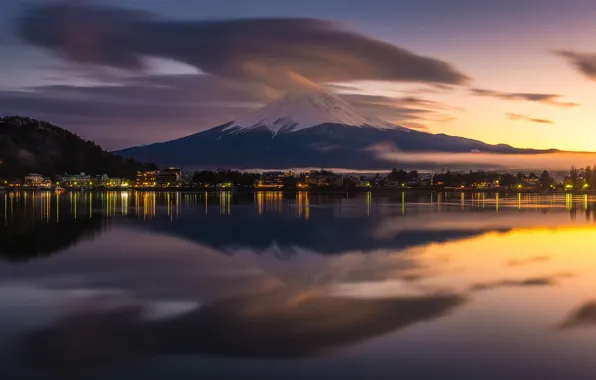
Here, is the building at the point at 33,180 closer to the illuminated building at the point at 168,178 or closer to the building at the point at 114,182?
Answer: the building at the point at 114,182

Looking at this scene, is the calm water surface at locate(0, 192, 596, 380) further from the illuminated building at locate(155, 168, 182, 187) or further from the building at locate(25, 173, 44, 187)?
the illuminated building at locate(155, 168, 182, 187)

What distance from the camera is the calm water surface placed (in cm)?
627

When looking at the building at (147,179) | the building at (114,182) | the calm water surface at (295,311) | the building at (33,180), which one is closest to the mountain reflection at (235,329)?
the calm water surface at (295,311)

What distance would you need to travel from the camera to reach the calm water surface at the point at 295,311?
20.6 feet

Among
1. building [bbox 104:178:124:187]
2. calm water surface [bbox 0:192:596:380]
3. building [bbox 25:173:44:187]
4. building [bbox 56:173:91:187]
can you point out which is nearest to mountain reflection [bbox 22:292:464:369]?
calm water surface [bbox 0:192:596:380]

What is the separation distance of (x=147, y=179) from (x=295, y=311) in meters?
156

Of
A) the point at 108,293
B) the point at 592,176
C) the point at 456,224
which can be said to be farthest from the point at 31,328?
the point at 592,176

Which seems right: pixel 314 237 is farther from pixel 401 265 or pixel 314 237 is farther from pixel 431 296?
pixel 431 296

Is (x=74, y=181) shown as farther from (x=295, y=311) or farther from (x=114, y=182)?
(x=295, y=311)

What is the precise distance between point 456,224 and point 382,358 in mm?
19993

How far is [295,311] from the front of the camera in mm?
8617

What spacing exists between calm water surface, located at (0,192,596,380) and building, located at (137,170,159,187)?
14115cm

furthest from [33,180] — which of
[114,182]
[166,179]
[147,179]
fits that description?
[166,179]

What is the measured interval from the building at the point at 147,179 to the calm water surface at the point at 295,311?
141146mm
